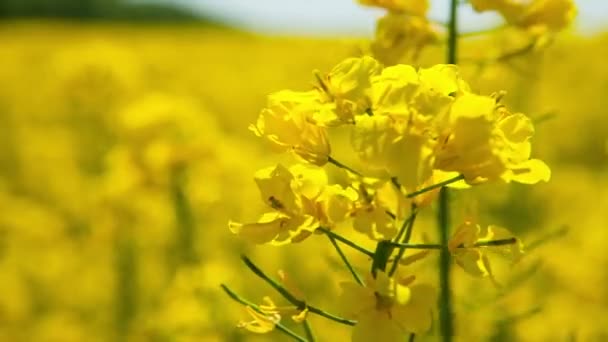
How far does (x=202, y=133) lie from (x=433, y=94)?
6.08ft

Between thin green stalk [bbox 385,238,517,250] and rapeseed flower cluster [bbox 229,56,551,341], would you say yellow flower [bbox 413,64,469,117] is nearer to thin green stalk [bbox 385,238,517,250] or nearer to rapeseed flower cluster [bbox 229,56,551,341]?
rapeseed flower cluster [bbox 229,56,551,341]

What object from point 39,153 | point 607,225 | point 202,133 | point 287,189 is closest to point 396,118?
point 287,189

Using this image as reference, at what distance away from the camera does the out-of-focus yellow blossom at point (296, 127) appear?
→ 4.07 feet

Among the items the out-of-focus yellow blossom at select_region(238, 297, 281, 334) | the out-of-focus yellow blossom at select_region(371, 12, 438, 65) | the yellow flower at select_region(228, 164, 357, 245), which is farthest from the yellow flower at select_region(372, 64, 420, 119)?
the out-of-focus yellow blossom at select_region(371, 12, 438, 65)

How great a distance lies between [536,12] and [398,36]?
243 mm

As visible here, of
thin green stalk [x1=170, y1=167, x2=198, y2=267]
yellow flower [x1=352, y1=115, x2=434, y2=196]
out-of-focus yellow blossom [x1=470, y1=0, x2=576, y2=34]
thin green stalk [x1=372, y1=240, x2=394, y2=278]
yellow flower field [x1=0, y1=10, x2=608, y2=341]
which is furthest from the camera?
thin green stalk [x1=170, y1=167, x2=198, y2=267]

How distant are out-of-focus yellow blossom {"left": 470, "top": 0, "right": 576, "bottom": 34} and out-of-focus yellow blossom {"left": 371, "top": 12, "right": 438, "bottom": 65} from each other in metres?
0.11

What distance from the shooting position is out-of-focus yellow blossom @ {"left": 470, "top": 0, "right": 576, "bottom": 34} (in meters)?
1.81

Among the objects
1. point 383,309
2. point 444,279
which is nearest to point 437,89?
point 383,309

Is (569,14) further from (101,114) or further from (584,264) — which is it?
(101,114)

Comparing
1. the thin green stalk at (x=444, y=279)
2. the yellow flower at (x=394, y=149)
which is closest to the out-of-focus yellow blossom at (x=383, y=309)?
the yellow flower at (x=394, y=149)

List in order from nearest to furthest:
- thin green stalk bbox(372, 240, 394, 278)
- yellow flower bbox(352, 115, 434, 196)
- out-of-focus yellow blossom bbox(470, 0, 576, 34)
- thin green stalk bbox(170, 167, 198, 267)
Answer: yellow flower bbox(352, 115, 434, 196) → thin green stalk bbox(372, 240, 394, 278) → out-of-focus yellow blossom bbox(470, 0, 576, 34) → thin green stalk bbox(170, 167, 198, 267)

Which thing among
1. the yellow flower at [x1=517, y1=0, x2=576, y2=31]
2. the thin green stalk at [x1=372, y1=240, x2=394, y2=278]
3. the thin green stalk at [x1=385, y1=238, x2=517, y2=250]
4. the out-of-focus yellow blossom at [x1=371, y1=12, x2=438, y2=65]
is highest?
the yellow flower at [x1=517, y1=0, x2=576, y2=31]

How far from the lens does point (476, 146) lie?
1144mm
